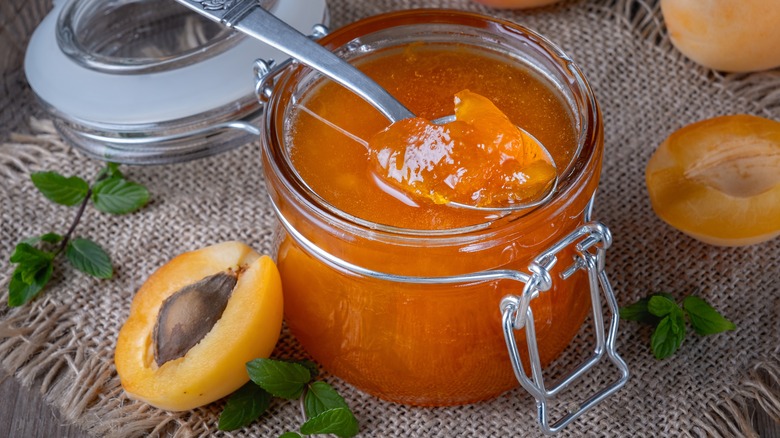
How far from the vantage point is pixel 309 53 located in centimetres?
117

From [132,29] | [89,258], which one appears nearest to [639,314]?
[89,258]

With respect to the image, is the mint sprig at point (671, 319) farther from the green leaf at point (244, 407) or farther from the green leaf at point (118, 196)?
the green leaf at point (118, 196)

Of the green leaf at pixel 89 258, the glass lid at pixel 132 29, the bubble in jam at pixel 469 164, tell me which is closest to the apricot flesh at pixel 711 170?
the bubble in jam at pixel 469 164

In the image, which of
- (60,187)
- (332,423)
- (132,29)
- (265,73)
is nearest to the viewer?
(332,423)

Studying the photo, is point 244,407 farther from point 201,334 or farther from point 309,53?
point 309,53

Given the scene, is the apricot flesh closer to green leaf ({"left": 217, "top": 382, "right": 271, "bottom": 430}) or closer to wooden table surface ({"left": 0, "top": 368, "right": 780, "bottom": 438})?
wooden table surface ({"left": 0, "top": 368, "right": 780, "bottom": 438})

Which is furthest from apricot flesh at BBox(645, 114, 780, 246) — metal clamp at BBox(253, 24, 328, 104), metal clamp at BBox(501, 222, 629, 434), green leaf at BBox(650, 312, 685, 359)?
metal clamp at BBox(253, 24, 328, 104)

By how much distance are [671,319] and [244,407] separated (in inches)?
22.4

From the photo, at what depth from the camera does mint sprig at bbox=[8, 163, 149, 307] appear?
54.4 inches

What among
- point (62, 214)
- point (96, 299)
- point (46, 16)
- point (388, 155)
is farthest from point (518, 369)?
point (46, 16)

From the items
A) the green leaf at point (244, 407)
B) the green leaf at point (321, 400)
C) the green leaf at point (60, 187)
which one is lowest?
the green leaf at point (244, 407)

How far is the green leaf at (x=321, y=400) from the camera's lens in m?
1.20

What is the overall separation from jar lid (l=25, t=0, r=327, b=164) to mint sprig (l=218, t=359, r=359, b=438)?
421 mm

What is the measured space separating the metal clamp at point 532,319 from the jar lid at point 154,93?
0.60 m
